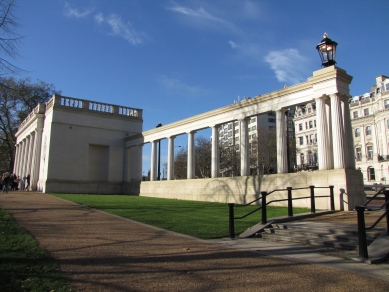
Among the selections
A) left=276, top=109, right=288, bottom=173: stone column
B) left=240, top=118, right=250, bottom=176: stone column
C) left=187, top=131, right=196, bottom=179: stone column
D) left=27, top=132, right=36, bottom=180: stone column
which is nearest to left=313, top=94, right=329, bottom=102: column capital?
left=276, top=109, right=288, bottom=173: stone column

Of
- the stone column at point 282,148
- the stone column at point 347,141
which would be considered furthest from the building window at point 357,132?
the stone column at point 347,141

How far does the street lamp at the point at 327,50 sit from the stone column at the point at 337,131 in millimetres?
1812

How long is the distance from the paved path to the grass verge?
0.23 metres

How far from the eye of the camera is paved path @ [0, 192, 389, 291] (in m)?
5.07

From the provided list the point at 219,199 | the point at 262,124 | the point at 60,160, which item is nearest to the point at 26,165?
the point at 60,160

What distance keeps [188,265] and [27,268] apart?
2.90m

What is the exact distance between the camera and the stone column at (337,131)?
Result: 16094mm

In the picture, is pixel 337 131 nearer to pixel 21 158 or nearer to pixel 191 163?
pixel 191 163

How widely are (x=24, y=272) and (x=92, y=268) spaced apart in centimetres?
110

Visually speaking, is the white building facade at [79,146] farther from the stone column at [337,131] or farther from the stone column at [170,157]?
the stone column at [337,131]

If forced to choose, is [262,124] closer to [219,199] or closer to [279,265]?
[219,199]

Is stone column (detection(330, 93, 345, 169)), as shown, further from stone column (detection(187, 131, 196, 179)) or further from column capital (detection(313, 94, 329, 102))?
stone column (detection(187, 131, 196, 179))

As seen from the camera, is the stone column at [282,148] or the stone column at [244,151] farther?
the stone column at [244,151]

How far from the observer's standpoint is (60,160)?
33.0 m
